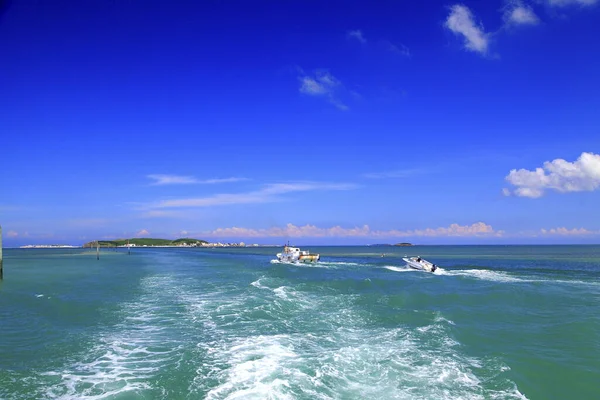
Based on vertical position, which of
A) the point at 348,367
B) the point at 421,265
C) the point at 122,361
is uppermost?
the point at 421,265

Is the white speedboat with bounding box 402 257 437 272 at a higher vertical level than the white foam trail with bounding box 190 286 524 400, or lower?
higher

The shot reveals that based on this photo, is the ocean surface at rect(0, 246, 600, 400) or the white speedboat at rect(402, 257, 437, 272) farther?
the white speedboat at rect(402, 257, 437, 272)

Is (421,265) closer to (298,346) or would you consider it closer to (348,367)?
(298,346)

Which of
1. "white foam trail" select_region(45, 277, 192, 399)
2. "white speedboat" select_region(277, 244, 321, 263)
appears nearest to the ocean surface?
"white foam trail" select_region(45, 277, 192, 399)

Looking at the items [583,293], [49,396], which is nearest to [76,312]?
[49,396]

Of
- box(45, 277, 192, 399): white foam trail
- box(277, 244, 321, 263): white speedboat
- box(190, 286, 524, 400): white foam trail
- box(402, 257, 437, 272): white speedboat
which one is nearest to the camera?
box(45, 277, 192, 399): white foam trail

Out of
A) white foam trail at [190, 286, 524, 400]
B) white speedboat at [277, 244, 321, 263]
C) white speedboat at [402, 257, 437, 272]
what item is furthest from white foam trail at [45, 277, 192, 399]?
white speedboat at [277, 244, 321, 263]

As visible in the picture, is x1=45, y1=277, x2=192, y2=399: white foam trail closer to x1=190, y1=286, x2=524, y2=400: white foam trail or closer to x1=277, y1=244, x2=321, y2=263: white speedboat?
Answer: x1=190, y1=286, x2=524, y2=400: white foam trail

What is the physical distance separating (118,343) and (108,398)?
711 cm

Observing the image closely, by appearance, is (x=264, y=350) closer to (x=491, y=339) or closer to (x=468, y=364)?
(x=468, y=364)

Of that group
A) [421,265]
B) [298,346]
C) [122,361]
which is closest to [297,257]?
[421,265]

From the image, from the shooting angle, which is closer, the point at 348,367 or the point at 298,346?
the point at 348,367

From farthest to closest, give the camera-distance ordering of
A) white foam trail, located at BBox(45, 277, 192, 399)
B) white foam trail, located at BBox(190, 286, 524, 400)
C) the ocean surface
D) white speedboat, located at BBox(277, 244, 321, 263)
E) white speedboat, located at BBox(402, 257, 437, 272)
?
white speedboat, located at BBox(277, 244, 321, 263), white speedboat, located at BBox(402, 257, 437, 272), the ocean surface, white foam trail, located at BBox(190, 286, 524, 400), white foam trail, located at BBox(45, 277, 192, 399)

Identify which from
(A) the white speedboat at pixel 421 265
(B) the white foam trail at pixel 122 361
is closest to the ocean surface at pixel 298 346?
(B) the white foam trail at pixel 122 361
